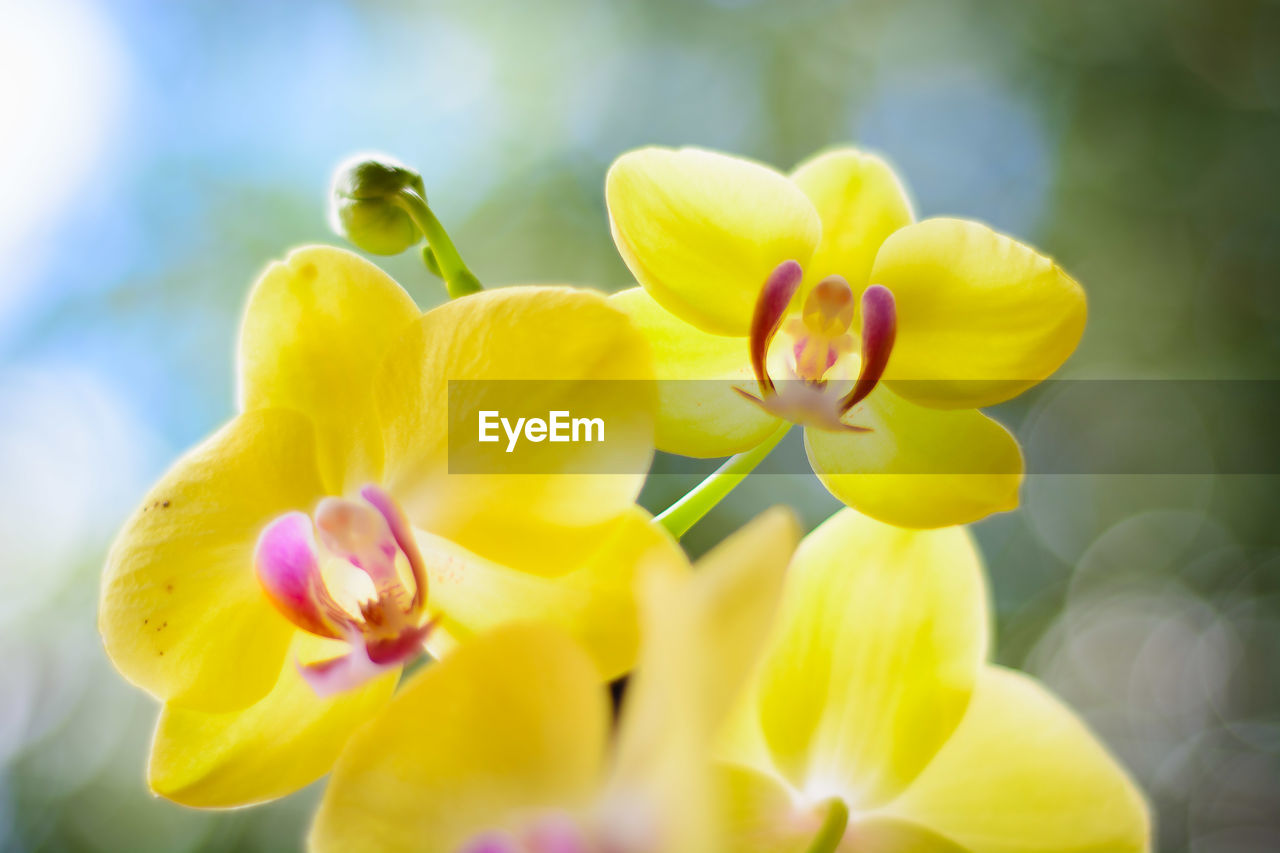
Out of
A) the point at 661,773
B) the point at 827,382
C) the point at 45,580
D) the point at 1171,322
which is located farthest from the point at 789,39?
the point at 661,773

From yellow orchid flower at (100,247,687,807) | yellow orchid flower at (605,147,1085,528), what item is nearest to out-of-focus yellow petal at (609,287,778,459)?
yellow orchid flower at (605,147,1085,528)

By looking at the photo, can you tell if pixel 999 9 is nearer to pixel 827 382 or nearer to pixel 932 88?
pixel 932 88

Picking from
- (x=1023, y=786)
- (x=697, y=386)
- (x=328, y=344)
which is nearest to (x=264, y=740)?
(x=328, y=344)

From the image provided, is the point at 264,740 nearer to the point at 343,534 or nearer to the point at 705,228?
the point at 343,534

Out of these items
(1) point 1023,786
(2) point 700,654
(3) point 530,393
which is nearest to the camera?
(2) point 700,654

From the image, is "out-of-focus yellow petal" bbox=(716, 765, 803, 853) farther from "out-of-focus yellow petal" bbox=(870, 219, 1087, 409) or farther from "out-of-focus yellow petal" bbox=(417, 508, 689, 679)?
"out-of-focus yellow petal" bbox=(870, 219, 1087, 409)

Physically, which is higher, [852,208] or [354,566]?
[852,208]
